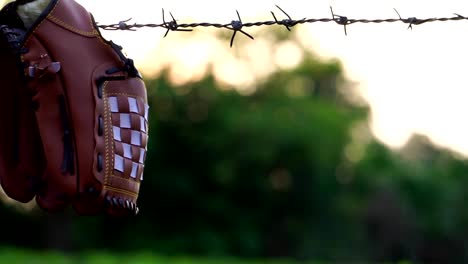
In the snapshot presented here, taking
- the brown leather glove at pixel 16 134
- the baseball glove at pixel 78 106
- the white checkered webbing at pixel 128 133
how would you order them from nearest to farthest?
the baseball glove at pixel 78 106, the white checkered webbing at pixel 128 133, the brown leather glove at pixel 16 134

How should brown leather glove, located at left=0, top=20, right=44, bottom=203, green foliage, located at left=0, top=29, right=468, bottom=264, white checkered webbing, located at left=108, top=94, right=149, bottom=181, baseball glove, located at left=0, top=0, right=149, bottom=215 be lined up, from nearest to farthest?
baseball glove, located at left=0, top=0, right=149, bottom=215 < white checkered webbing, located at left=108, top=94, right=149, bottom=181 < brown leather glove, located at left=0, top=20, right=44, bottom=203 < green foliage, located at left=0, top=29, right=468, bottom=264

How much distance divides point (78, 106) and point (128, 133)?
0.22 metres

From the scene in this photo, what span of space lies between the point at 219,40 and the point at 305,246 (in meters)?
8.94

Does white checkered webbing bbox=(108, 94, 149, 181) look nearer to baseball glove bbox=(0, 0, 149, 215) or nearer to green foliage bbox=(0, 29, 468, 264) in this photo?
baseball glove bbox=(0, 0, 149, 215)

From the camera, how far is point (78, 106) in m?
3.24

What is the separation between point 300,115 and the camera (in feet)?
139

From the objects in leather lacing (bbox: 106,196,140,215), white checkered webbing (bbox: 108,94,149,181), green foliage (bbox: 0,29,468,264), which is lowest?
green foliage (bbox: 0,29,468,264)

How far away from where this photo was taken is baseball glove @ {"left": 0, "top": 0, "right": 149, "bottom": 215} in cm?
322

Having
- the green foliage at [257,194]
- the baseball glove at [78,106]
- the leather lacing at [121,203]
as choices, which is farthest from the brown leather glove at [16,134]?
the green foliage at [257,194]

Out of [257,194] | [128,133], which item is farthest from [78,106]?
[257,194]

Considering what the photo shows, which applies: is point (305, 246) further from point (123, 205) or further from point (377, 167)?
point (123, 205)

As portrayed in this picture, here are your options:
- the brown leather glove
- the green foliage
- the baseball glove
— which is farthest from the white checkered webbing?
the green foliage

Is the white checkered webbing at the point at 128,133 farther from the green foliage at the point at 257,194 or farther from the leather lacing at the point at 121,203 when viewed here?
the green foliage at the point at 257,194

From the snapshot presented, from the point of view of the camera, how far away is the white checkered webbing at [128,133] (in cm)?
334
